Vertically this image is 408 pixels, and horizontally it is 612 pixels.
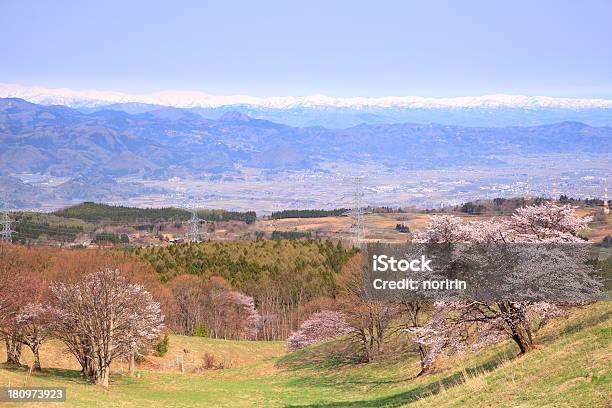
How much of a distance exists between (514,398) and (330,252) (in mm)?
89870

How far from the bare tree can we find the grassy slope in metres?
1.97

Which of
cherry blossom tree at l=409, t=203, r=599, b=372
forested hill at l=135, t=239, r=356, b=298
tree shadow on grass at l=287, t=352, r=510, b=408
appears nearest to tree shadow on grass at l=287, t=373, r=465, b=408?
tree shadow on grass at l=287, t=352, r=510, b=408

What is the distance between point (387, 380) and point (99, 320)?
1713 centimetres

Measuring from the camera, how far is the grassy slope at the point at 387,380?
20766 millimetres

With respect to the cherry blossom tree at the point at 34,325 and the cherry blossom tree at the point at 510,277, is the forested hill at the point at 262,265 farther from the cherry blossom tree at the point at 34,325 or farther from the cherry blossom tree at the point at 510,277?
the cherry blossom tree at the point at 510,277

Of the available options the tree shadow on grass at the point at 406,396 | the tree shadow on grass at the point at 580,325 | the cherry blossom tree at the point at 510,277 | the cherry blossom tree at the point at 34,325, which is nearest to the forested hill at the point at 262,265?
the cherry blossom tree at the point at 34,325

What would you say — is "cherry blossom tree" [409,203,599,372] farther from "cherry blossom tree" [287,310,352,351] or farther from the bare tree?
"cherry blossom tree" [287,310,352,351]

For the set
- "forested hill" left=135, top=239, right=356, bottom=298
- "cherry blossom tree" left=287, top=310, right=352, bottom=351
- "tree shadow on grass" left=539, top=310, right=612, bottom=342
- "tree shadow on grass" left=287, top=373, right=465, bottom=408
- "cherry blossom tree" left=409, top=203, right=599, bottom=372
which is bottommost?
"forested hill" left=135, top=239, right=356, bottom=298

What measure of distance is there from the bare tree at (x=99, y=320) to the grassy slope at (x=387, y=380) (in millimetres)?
1973

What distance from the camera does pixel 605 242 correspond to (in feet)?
323

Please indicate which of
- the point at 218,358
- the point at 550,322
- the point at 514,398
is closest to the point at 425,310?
the point at 550,322

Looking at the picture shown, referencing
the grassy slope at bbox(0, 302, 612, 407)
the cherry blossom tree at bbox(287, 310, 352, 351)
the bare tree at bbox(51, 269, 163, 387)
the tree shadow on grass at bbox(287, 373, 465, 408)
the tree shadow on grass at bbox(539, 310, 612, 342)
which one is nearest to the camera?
the grassy slope at bbox(0, 302, 612, 407)

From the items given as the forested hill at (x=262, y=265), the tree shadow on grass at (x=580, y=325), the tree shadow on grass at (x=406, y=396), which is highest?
the tree shadow on grass at (x=580, y=325)

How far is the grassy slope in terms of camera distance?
2077cm
